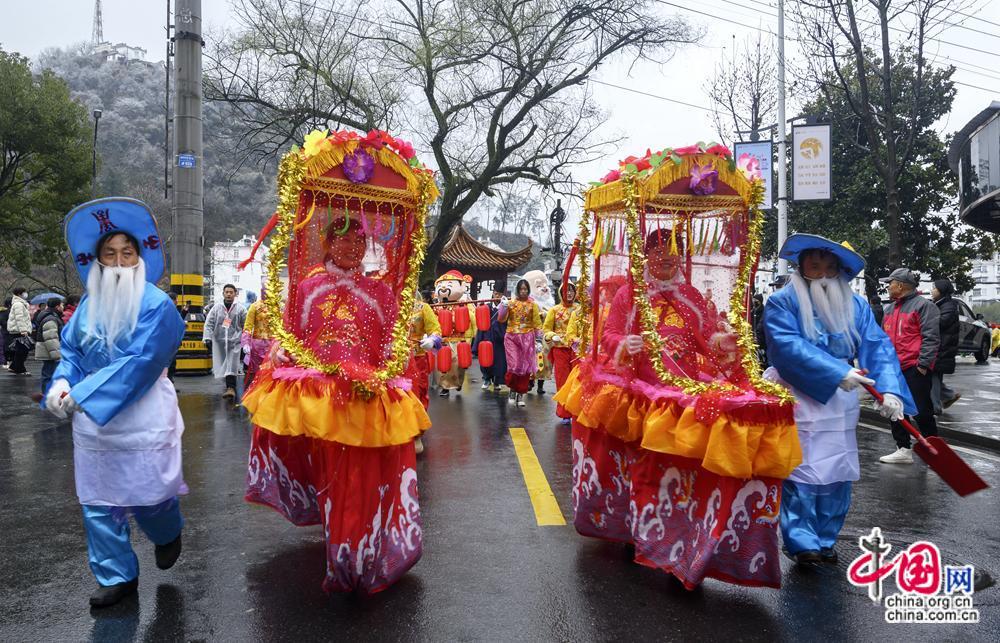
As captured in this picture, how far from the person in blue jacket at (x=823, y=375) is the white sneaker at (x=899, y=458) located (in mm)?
3225

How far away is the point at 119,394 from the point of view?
11.4 ft

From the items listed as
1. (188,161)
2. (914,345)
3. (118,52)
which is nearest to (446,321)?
(188,161)

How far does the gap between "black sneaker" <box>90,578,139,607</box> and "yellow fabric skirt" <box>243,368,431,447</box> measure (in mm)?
969

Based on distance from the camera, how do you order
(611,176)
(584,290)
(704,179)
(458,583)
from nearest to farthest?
(458,583), (704,179), (611,176), (584,290)

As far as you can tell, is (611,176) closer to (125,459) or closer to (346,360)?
(346,360)

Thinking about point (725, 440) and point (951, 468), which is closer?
point (725, 440)

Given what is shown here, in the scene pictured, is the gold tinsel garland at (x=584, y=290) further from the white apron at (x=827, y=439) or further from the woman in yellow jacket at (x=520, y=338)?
the woman in yellow jacket at (x=520, y=338)

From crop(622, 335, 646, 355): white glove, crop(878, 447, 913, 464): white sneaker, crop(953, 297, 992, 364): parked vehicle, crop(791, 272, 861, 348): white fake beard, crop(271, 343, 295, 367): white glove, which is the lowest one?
crop(878, 447, 913, 464): white sneaker

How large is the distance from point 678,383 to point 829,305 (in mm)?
1134

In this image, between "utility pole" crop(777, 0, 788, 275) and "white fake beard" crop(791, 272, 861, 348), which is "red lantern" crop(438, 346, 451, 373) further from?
"utility pole" crop(777, 0, 788, 275)

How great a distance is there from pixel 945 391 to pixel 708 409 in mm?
7913

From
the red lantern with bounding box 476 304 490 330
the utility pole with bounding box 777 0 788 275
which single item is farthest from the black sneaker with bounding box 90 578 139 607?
the utility pole with bounding box 777 0 788 275

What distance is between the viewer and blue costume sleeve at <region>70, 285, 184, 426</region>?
3422 mm

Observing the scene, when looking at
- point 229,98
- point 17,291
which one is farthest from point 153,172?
point 17,291
